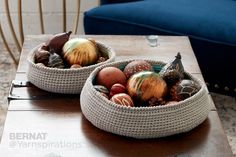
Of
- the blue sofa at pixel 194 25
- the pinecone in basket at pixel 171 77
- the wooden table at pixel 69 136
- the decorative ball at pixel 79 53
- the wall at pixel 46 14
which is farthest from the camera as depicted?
the wall at pixel 46 14

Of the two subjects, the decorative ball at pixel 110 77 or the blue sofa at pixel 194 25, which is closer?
the decorative ball at pixel 110 77

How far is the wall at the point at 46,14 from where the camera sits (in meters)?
2.33

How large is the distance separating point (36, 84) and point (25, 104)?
0.07 metres

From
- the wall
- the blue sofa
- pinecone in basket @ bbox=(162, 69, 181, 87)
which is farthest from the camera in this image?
the wall

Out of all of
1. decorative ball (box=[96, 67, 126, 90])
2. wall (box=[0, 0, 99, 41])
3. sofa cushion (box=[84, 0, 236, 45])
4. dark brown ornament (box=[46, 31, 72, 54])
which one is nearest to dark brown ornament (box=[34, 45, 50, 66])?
dark brown ornament (box=[46, 31, 72, 54])

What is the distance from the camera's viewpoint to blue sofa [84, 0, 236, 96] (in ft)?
5.17

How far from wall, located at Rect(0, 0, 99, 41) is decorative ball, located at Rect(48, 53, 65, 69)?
1.28m

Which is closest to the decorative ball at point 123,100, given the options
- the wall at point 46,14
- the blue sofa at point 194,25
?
the blue sofa at point 194,25

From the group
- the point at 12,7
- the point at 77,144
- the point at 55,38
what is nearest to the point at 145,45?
the point at 55,38

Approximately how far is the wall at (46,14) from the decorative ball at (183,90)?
146cm

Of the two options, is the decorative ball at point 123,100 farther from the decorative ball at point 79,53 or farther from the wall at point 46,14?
the wall at point 46,14

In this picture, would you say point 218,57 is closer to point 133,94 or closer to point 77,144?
point 133,94

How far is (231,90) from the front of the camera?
5.48ft

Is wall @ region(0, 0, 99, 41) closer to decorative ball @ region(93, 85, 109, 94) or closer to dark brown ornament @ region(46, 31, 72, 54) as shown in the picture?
dark brown ornament @ region(46, 31, 72, 54)
